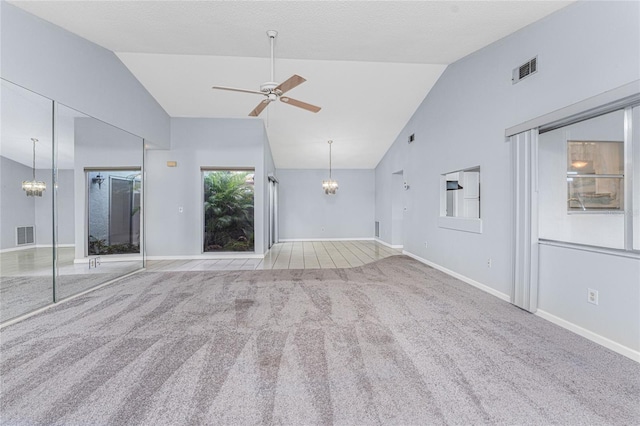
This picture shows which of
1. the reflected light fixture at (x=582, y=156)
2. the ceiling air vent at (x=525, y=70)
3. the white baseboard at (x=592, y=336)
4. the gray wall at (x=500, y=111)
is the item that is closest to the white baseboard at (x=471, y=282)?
the gray wall at (x=500, y=111)

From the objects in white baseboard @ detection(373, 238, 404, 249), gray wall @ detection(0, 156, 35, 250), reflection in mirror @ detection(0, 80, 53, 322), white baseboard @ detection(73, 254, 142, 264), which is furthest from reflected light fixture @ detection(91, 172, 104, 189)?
white baseboard @ detection(373, 238, 404, 249)

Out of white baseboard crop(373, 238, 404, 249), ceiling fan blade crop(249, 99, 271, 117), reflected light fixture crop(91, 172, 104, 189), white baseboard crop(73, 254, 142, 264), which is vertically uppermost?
ceiling fan blade crop(249, 99, 271, 117)

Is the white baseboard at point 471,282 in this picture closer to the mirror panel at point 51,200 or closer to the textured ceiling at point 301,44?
the textured ceiling at point 301,44

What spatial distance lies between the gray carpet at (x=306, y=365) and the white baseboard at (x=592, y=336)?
0.24ft

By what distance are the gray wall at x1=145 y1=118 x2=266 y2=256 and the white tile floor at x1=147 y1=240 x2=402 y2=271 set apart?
0.59 meters

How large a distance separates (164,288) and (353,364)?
3333 mm

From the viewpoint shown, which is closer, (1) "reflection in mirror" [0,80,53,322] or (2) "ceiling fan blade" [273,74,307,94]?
(1) "reflection in mirror" [0,80,53,322]

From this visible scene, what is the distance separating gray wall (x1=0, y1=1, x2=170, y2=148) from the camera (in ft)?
10.3

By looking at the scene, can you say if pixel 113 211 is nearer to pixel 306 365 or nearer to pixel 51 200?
pixel 51 200

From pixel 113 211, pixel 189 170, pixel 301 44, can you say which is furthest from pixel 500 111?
pixel 113 211

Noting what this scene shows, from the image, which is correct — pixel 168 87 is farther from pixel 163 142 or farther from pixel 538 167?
pixel 538 167

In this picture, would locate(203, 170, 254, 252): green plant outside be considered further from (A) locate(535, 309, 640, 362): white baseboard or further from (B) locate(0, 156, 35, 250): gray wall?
(A) locate(535, 309, 640, 362): white baseboard

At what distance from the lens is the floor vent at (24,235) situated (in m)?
3.44

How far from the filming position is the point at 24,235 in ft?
11.4
